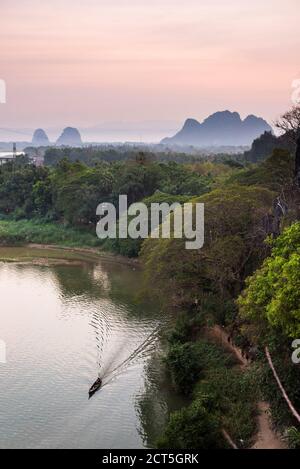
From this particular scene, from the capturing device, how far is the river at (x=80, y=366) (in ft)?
47.4

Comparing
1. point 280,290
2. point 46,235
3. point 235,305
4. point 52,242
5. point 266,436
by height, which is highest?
point 280,290

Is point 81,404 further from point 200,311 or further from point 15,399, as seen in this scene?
point 200,311

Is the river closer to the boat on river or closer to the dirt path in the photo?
the boat on river

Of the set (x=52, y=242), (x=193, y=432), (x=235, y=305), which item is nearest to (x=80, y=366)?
(x=235, y=305)

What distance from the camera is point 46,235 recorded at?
41.3 metres

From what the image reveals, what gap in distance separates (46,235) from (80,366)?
24111 millimetres

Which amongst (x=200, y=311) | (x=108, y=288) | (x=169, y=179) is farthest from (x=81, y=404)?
(x=169, y=179)

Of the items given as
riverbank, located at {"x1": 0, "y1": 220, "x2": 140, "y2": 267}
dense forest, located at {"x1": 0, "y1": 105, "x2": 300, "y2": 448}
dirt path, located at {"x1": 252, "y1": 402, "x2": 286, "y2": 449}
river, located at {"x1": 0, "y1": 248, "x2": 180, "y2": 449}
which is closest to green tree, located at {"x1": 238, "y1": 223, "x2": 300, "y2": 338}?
dense forest, located at {"x1": 0, "y1": 105, "x2": 300, "y2": 448}

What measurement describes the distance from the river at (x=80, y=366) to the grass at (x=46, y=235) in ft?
33.4

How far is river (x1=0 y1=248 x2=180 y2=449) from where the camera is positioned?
1444cm

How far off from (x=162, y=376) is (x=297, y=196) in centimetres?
711

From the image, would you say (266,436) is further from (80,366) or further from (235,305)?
(80,366)

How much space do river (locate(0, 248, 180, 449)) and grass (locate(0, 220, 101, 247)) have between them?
1018 cm
